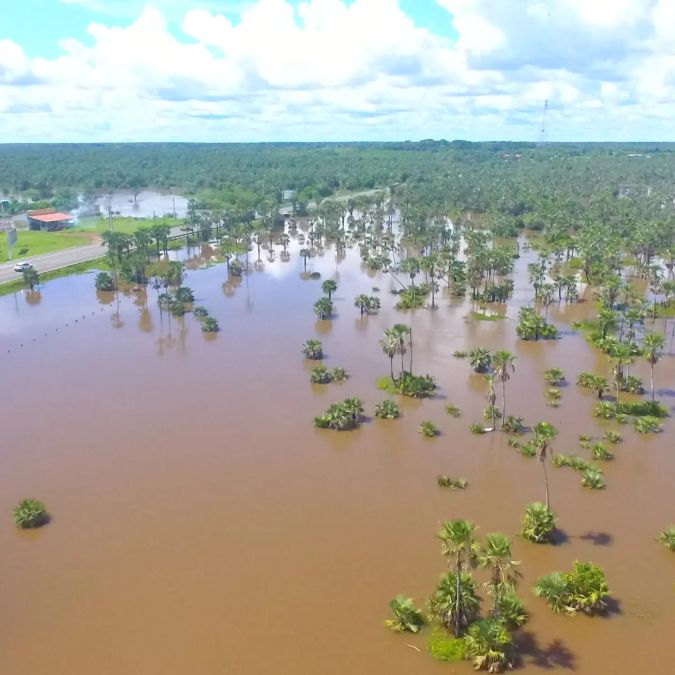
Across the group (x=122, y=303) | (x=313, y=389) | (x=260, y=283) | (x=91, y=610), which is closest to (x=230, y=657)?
(x=91, y=610)

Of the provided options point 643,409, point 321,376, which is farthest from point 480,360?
point 321,376

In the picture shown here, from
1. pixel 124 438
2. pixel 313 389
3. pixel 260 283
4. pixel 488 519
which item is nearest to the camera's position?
pixel 488 519

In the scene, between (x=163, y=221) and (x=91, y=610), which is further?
(x=163, y=221)

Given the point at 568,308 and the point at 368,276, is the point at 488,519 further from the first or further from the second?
the point at 368,276

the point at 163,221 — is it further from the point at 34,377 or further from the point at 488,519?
the point at 488,519

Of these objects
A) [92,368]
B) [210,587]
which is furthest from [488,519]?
[92,368]

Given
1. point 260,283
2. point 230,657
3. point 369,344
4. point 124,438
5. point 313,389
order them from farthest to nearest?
point 260,283
point 369,344
point 313,389
point 124,438
point 230,657

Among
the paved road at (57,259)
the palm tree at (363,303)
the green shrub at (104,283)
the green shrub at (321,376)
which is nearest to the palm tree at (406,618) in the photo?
the green shrub at (321,376)

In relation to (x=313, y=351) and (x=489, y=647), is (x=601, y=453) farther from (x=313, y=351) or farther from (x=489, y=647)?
(x=313, y=351)
